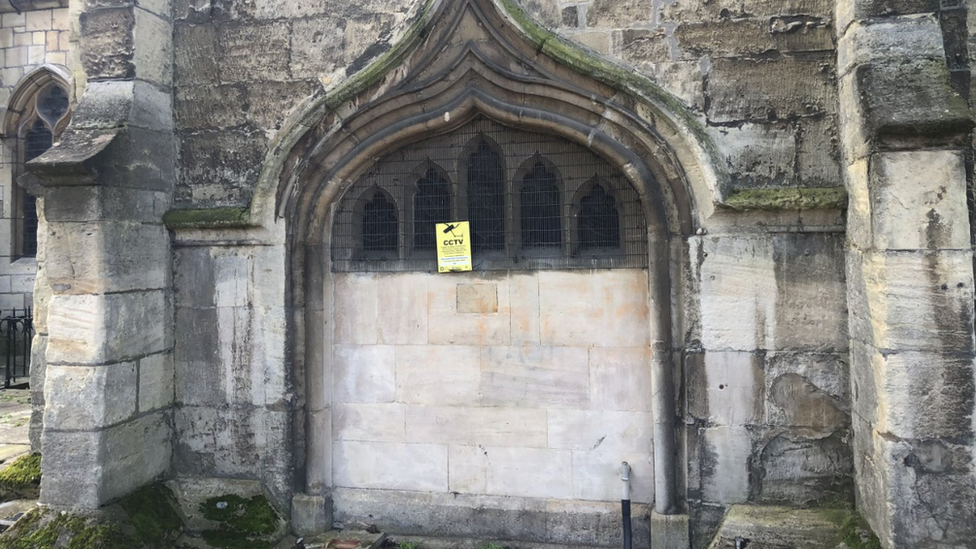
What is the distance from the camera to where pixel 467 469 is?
475 centimetres

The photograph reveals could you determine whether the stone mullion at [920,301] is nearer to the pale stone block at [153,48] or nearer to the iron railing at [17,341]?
the pale stone block at [153,48]

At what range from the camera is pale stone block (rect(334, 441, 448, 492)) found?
4797mm

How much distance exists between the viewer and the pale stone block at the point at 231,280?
4.80m

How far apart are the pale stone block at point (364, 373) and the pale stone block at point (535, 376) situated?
723 mm

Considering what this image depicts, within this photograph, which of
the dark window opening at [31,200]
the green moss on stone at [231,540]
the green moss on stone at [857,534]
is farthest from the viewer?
the dark window opening at [31,200]

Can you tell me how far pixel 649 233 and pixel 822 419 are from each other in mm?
1575

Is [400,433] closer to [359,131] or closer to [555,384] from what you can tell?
[555,384]

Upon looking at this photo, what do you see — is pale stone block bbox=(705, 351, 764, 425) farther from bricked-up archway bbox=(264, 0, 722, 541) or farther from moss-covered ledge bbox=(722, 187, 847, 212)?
moss-covered ledge bbox=(722, 187, 847, 212)

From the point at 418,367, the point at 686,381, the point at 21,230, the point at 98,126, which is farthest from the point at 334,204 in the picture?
the point at 21,230

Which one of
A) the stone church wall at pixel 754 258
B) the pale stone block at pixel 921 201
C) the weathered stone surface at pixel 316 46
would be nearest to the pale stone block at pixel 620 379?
the stone church wall at pixel 754 258

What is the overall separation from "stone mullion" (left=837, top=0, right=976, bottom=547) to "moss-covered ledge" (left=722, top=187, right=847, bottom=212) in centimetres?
34

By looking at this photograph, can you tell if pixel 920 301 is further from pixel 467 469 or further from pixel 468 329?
pixel 467 469

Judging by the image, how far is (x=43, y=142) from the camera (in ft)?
40.5

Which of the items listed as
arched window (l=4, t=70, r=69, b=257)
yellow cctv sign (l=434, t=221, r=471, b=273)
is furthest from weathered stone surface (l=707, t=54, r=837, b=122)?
arched window (l=4, t=70, r=69, b=257)
